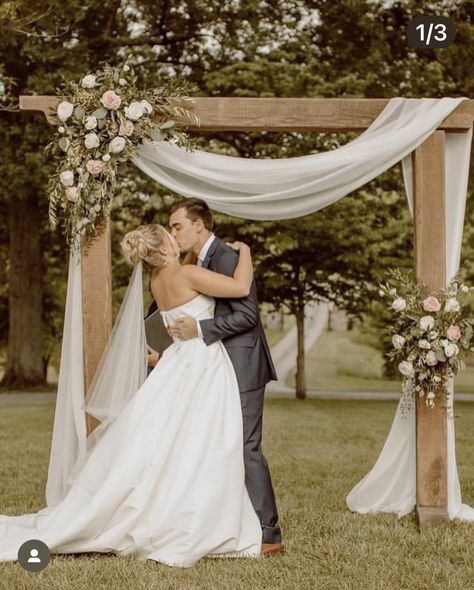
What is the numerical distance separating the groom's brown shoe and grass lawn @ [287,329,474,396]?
21.9 m

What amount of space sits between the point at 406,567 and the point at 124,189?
47.6 feet

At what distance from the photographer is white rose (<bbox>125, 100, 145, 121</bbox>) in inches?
244

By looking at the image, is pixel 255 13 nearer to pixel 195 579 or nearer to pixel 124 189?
pixel 124 189

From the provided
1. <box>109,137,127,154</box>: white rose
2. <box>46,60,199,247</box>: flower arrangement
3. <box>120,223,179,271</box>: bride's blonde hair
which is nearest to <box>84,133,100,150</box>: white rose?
<box>46,60,199,247</box>: flower arrangement

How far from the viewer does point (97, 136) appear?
20.4ft

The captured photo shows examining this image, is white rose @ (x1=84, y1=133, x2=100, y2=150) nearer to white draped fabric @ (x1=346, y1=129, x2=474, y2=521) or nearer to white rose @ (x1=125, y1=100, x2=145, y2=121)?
white rose @ (x1=125, y1=100, x2=145, y2=121)

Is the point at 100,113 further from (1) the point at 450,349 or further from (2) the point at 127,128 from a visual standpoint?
(1) the point at 450,349

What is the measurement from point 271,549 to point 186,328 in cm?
148

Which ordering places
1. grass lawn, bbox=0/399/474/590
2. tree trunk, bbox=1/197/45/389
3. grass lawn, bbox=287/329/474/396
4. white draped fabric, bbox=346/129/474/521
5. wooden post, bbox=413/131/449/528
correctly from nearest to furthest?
grass lawn, bbox=0/399/474/590
wooden post, bbox=413/131/449/528
white draped fabric, bbox=346/129/474/521
tree trunk, bbox=1/197/45/389
grass lawn, bbox=287/329/474/396

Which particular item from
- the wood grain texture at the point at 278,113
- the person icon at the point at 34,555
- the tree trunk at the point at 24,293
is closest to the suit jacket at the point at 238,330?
the wood grain texture at the point at 278,113

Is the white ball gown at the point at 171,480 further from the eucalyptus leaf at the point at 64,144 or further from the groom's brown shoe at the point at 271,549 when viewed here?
the eucalyptus leaf at the point at 64,144

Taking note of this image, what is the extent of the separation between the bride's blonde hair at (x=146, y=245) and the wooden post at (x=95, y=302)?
0.66 meters

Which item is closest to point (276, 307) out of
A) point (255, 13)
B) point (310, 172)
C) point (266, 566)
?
point (255, 13)

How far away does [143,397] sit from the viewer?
231 inches
